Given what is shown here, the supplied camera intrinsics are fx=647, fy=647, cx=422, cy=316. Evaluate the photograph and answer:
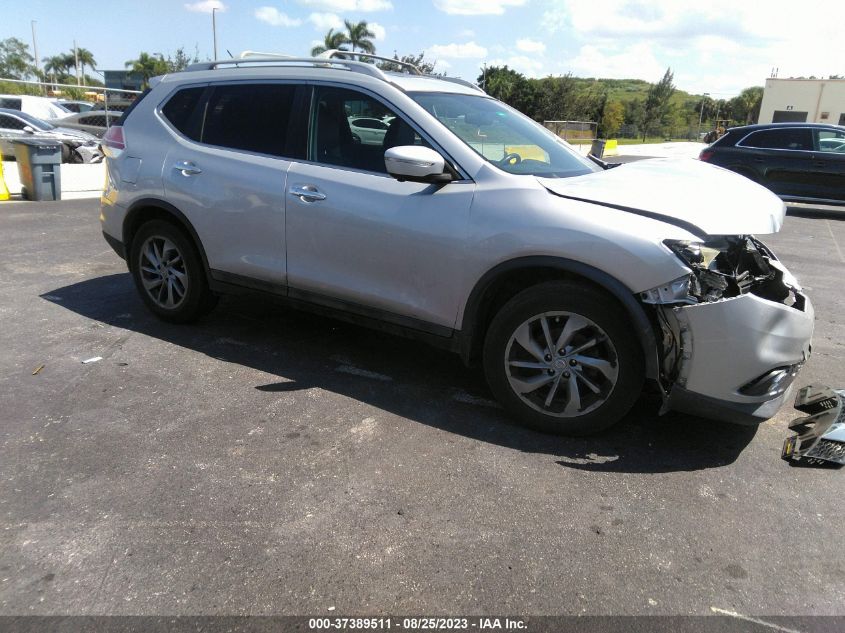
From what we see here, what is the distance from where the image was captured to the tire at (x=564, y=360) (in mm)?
3189

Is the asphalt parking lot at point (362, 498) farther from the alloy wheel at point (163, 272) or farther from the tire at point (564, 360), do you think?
the alloy wheel at point (163, 272)

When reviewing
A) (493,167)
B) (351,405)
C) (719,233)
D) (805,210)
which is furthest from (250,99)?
(805,210)

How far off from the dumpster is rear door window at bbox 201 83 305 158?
8.07m

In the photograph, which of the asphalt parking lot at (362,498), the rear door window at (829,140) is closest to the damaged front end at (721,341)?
the asphalt parking lot at (362,498)

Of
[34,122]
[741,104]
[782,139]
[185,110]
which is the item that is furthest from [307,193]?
A: [741,104]

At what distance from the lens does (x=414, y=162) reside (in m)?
3.42

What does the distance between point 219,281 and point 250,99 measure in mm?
1283

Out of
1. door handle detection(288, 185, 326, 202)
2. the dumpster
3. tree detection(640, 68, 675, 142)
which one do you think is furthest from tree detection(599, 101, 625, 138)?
door handle detection(288, 185, 326, 202)

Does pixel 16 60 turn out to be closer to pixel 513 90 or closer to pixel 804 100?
pixel 513 90

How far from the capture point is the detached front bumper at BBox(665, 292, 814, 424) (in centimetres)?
297

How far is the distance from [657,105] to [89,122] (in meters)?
70.2

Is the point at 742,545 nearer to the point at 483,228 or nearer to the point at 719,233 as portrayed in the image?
the point at 719,233

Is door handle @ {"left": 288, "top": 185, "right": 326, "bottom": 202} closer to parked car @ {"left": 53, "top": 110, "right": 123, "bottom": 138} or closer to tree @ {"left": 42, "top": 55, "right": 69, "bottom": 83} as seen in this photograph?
parked car @ {"left": 53, "top": 110, "right": 123, "bottom": 138}

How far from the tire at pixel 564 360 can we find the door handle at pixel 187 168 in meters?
2.44
